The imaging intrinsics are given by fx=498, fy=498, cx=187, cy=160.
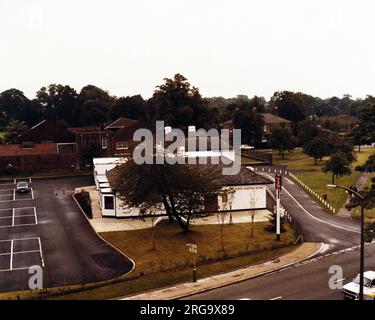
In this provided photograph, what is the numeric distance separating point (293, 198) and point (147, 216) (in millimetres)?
19107

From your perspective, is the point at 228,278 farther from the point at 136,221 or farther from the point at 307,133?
the point at 307,133

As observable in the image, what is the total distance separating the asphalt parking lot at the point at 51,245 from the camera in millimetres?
33469

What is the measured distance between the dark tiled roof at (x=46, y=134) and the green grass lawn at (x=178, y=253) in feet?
160

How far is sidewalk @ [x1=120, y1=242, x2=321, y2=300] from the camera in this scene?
2873cm

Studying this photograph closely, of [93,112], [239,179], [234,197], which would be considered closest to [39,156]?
[239,179]

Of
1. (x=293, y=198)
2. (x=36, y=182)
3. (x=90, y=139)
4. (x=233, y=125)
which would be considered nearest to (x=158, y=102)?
(x=233, y=125)

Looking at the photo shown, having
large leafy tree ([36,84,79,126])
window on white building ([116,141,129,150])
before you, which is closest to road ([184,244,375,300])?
window on white building ([116,141,129,150])

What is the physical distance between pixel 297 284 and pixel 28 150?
61230 millimetres

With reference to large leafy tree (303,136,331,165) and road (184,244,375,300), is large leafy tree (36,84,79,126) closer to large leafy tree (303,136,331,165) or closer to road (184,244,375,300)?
large leafy tree (303,136,331,165)

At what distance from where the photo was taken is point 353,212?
2025 inches

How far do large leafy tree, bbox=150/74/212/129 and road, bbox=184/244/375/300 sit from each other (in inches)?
2684

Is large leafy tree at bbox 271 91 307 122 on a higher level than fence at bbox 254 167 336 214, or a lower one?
higher

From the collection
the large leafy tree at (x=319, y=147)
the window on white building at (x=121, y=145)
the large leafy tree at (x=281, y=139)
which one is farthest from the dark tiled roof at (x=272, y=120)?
the window on white building at (x=121, y=145)
